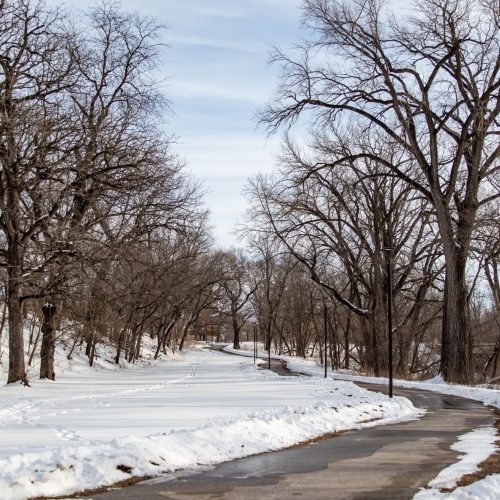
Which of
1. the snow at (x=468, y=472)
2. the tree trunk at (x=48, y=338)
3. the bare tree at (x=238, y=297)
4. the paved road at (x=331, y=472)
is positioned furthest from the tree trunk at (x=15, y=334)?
the bare tree at (x=238, y=297)

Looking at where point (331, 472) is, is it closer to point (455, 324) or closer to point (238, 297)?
point (455, 324)

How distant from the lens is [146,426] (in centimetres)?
1210

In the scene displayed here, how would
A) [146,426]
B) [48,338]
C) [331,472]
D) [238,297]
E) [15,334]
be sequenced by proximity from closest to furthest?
[331,472] → [146,426] → [15,334] → [48,338] → [238,297]

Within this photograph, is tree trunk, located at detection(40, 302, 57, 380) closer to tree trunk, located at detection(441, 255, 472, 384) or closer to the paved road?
the paved road

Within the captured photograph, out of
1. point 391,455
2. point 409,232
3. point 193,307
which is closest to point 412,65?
point 409,232

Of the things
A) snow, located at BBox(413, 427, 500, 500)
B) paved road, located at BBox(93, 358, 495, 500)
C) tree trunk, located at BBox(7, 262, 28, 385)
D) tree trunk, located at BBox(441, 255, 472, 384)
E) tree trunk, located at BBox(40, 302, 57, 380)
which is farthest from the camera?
tree trunk, located at BBox(441, 255, 472, 384)

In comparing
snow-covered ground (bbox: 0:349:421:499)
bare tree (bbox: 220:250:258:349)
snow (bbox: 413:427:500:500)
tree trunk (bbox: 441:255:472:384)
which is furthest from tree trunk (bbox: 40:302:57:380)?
bare tree (bbox: 220:250:258:349)

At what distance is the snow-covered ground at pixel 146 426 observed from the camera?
799cm

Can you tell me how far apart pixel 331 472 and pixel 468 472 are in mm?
1777

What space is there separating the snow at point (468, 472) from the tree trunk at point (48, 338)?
1705 centimetres

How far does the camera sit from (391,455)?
1020 cm

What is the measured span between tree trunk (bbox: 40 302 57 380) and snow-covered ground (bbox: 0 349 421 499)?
3330mm

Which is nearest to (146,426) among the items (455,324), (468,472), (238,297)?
(468,472)

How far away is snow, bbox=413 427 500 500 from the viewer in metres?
7.07
